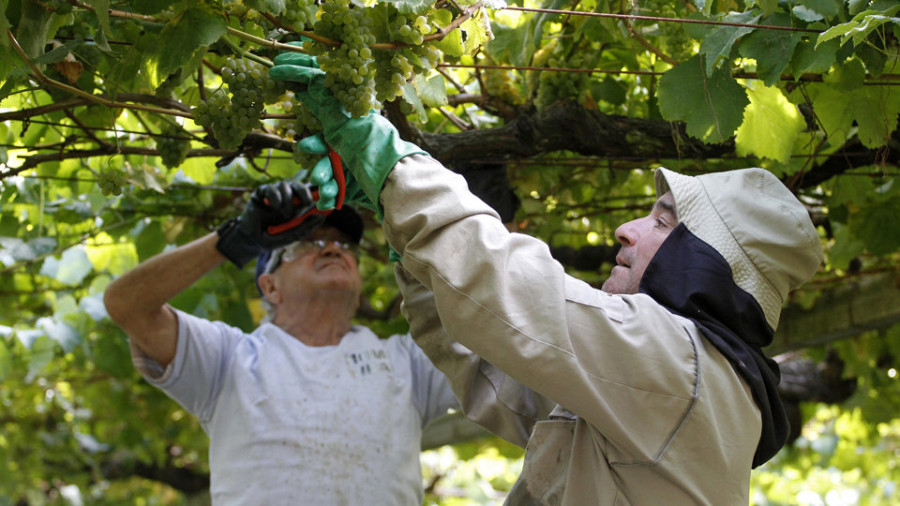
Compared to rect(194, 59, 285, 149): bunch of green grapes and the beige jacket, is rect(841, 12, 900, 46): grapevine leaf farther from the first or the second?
rect(194, 59, 285, 149): bunch of green grapes

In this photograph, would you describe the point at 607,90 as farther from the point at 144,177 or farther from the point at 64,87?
the point at 64,87

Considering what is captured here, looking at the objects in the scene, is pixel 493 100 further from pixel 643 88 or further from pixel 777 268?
pixel 777 268

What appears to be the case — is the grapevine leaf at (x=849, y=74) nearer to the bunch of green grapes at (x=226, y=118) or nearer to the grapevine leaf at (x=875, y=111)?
the grapevine leaf at (x=875, y=111)

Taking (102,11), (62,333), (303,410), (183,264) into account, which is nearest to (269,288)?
(183,264)

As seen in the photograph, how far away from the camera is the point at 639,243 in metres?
2.00

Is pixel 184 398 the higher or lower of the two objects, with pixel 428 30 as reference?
lower

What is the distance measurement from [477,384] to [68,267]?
2325 mm

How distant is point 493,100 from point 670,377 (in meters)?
1.26

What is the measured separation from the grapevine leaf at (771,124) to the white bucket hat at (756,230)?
59 cm

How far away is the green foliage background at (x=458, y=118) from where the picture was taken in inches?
71.9

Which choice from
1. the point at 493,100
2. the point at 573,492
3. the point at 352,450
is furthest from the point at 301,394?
the point at 573,492

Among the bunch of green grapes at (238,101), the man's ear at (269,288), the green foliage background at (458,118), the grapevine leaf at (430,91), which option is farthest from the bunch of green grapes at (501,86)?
the man's ear at (269,288)

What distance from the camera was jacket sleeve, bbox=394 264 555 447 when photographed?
7.12ft

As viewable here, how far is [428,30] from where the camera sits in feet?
5.65
